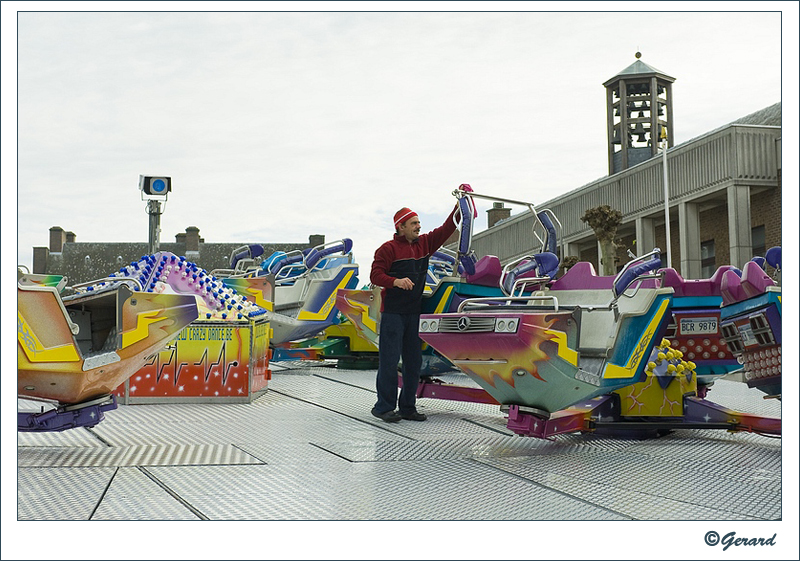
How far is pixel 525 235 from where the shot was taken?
17.7 meters

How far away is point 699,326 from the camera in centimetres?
570

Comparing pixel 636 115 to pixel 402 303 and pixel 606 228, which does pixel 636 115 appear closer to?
pixel 606 228

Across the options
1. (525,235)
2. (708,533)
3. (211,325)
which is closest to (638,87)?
(525,235)

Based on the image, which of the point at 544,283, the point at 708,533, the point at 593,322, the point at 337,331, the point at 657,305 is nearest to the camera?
the point at 708,533

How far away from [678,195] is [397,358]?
14.1m

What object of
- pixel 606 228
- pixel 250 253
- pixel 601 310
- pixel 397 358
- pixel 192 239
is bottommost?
pixel 397 358

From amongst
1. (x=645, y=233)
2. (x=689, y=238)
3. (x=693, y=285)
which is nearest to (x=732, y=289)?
(x=693, y=285)

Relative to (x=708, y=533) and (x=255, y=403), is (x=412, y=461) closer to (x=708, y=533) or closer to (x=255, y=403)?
(x=708, y=533)

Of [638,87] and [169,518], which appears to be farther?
[638,87]

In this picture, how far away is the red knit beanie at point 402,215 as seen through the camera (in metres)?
5.95

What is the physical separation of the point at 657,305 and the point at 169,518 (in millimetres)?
3013

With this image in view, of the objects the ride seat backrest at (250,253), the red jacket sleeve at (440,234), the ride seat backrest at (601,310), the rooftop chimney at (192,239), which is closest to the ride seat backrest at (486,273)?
the red jacket sleeve at (440,234)

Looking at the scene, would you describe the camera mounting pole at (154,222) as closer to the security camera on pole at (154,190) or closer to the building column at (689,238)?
the security camera on pole at (154,190)

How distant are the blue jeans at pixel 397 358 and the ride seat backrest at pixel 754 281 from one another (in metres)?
2.30
